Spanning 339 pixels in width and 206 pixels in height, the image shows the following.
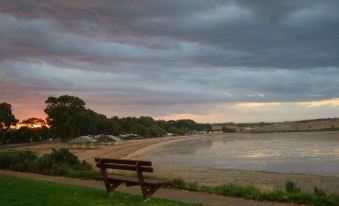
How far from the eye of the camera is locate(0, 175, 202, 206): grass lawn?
1096 centimetres

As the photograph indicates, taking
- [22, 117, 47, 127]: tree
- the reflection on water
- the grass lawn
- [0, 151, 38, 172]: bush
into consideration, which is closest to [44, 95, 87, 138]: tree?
the reflection on water

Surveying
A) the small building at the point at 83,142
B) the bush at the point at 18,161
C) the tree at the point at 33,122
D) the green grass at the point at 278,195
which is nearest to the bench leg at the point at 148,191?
the green grass at the point at 278,195

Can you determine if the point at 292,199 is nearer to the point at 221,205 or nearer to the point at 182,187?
the point at 221,205

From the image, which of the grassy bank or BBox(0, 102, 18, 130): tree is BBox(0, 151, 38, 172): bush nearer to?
the grassy bank

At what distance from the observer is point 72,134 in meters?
104

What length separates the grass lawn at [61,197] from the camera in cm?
1096

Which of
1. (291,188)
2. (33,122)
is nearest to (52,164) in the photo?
(291,188)

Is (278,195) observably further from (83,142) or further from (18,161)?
(83,142)

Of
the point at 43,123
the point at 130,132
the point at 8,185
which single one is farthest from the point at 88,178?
the point at 130,132

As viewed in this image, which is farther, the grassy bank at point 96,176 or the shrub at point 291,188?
the shrub at point 291,188

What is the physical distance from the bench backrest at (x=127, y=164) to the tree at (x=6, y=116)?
108501mm

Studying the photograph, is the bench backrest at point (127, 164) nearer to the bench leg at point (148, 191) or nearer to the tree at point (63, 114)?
the bench leg at point (148, 191)

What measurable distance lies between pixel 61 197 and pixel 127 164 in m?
1.86

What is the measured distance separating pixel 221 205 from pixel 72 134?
312ft
